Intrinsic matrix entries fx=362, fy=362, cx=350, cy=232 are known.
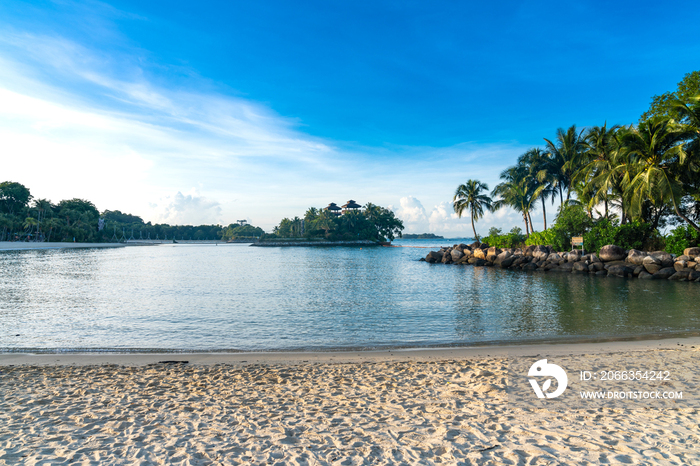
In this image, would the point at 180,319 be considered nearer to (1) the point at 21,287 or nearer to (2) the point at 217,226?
(1) the point at 21,287

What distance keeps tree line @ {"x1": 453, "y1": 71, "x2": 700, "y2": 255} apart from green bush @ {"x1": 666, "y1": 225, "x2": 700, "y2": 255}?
132mm

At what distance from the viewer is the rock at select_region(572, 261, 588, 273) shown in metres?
29.9

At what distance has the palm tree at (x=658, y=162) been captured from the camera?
2517 centimetres

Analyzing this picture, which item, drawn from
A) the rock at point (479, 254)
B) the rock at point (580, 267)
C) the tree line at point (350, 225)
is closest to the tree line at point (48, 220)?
the tree line at point (350, 225)

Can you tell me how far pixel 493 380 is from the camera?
6.26 metres

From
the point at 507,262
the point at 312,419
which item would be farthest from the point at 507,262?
the point at 312,419

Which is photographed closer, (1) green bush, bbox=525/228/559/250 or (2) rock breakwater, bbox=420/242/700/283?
(2) rock breakwater, bbox=420/242/700/283

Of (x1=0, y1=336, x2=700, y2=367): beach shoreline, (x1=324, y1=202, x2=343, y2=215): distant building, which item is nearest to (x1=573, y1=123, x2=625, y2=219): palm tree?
(x1=0, y1=336, x2=700, y2=367): beach shoreline

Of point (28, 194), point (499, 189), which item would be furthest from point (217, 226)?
point (499, 189)

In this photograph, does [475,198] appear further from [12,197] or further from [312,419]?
[12,197]

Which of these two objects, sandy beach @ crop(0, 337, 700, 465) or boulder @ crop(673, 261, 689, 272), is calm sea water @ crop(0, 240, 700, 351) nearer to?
sandy beach @ crop(0, 337, 700, 465)

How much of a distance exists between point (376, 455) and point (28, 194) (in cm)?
12255

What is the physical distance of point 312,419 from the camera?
15.8 feet

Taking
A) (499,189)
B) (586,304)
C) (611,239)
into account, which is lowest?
(586,304)
